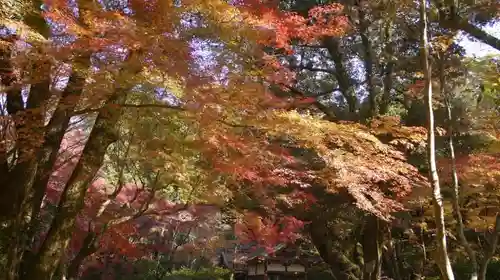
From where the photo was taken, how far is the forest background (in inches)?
246

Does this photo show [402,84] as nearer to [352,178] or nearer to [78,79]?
[352,178]

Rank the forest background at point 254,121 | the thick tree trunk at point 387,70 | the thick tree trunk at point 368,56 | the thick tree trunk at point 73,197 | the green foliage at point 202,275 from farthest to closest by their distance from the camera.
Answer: the green foliage at point 202,275, the thick tree trunk at point 387,70, the thick tree trunk at point 368,56, the thick tree trunk at point 73,197, the forest background at point 254,121

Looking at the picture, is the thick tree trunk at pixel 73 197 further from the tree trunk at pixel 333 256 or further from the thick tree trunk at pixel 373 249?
the thick tree trunk at pixel 373 249

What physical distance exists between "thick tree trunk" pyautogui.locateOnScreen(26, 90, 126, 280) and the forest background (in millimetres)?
28

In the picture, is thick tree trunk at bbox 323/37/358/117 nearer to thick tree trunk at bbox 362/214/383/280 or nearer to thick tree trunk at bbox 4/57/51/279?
thick tree trunk at bbox 362/214/383/280

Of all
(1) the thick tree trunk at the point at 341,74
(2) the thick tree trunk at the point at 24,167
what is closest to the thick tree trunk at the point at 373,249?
(1) the thick tree trunk at the point at 341,74

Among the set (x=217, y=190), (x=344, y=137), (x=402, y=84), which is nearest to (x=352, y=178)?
(x=344, y=137)

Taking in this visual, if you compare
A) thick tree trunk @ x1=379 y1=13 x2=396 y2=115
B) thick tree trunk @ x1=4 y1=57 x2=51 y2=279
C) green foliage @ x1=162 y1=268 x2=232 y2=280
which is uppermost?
thick tree trunk @ x1=379 y1=13 x2=396 y2=115

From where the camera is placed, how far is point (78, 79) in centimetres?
685

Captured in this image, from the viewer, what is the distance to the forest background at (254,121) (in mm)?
6254

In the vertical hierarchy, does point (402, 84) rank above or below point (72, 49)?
above

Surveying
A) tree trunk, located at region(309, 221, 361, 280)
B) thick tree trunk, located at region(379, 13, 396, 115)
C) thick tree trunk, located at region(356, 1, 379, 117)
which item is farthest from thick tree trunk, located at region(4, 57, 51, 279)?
thick tree trunk, located at region(379, 13, 396, 115)

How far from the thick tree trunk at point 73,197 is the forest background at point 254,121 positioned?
1.1 inches

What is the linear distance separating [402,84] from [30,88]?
10.3 m
